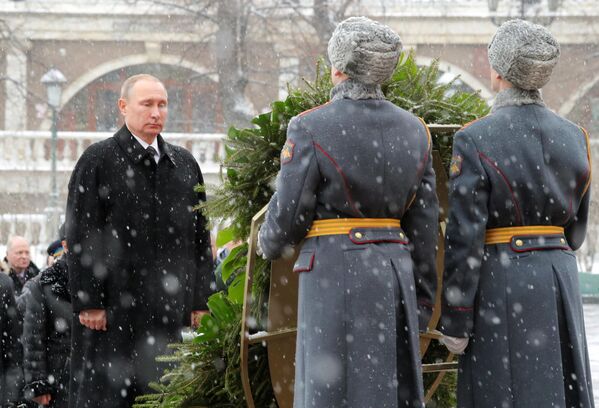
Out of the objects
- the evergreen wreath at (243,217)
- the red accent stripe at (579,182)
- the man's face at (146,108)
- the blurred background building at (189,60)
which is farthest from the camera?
the blurred background building at (189,60)

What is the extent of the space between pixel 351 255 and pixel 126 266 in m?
1.91

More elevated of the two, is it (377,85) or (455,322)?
(377,85)

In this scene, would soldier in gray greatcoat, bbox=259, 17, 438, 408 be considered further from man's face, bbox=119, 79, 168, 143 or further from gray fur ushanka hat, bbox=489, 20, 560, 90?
man's face, bbox=119, 79, 168, 143

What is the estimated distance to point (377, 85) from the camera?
16.5 feet

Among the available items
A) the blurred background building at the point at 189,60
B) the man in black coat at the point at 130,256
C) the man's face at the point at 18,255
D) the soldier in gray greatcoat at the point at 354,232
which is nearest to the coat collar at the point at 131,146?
the man in black coat at the point at 130,256

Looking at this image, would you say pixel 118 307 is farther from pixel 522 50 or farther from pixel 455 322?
pixel 522 50

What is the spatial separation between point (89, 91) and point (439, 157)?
1251 inches

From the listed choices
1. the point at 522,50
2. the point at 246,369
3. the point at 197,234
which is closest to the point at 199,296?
the point at 197,234

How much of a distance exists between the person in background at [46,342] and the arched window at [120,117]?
88.1ft

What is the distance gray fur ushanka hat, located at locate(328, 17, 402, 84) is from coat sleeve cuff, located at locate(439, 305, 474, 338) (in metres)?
0.92

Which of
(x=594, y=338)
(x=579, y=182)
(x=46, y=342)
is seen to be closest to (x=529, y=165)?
(x=579, y=182)

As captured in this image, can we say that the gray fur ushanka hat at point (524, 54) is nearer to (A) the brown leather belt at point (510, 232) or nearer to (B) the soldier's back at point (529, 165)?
(B) the soldier's back at point (529, 165)

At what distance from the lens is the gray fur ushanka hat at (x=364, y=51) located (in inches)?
194

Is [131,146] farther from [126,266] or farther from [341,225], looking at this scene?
[341,225]
